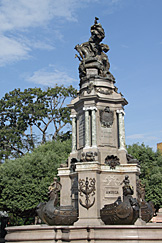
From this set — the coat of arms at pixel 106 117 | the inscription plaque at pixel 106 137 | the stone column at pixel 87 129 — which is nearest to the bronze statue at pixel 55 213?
the stone column at pixel 87 129

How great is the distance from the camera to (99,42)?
18531 millimetres

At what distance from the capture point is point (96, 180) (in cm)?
1438

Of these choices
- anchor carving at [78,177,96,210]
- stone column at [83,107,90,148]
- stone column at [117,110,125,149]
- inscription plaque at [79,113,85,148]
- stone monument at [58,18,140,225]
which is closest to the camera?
anchor carving at [78,177,96,210]

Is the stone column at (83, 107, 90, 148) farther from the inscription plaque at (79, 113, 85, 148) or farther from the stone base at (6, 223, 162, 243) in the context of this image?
the stone base at (6, 223, 162, 243)

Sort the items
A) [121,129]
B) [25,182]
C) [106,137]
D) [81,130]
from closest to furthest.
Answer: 1. [106,137]
2. [121,129]
3. [81,130]
4. [25,182]

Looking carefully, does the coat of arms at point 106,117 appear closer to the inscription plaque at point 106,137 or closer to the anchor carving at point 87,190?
the inscription plaque at point 106,137

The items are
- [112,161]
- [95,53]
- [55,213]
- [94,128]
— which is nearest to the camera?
[55,213]

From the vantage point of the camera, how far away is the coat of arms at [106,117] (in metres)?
16.2

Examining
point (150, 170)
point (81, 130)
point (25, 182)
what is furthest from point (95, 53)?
point (150, 170)

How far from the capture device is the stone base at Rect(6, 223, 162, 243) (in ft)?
36.1

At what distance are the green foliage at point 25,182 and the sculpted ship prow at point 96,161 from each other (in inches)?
474

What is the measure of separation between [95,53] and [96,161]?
6.62 m

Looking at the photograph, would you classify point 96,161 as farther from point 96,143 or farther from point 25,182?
point 25,182

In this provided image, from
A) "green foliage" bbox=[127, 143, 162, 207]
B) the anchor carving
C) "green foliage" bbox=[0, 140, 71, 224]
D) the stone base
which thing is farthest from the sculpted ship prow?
"green foliage" bbox=[127, 143, 162, 207]
